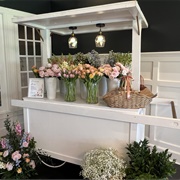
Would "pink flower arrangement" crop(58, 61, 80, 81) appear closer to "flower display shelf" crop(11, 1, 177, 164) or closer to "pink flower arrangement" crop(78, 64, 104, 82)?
"pink flower arrangement" crop(78, 64, 104, 82)

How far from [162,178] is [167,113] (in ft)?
4.56

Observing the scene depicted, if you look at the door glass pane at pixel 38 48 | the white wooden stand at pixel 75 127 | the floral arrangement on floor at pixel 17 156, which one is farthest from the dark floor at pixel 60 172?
the door glass pane at pixel 38 48

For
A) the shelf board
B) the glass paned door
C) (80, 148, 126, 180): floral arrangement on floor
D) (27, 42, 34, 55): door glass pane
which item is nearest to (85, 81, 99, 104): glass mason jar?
(80, 148, 126, 180): floral arrangement on floor

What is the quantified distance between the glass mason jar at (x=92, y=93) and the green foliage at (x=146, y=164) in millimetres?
492

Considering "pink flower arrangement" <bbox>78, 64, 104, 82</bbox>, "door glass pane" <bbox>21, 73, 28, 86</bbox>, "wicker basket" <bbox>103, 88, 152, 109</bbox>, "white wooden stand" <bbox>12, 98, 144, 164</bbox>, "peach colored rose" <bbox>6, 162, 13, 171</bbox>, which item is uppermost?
"pink flower arrangement" <bbox>78, 64, 104, 82</bbox>

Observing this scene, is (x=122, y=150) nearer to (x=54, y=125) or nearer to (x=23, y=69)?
(x=54, y=125)

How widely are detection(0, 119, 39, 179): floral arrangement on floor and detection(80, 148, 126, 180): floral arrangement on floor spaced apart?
630 millimetres

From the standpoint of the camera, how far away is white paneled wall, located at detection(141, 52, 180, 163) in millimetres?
2445

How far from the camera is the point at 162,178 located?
1325 millimetres

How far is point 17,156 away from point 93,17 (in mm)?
1435

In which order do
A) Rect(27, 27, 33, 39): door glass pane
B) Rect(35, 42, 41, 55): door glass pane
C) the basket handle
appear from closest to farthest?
1. the basket handle
2. Rect(27, 27, 33, 39): door glass pane
3. Rect(35, 42, 41, 55): door glass pane

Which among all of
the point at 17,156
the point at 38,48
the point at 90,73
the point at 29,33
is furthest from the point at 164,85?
the point at 29,33

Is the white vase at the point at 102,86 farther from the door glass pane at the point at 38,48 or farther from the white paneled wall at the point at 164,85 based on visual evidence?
the door glass pane at the point at 38,48

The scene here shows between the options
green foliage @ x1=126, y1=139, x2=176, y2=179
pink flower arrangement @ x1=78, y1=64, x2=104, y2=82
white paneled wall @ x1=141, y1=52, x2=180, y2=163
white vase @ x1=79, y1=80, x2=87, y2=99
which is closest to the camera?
green foliage @ x1=126, y1=139, x2=176, y2=179
